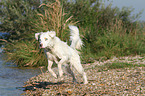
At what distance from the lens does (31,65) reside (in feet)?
37.8

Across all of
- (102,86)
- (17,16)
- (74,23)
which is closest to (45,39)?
(102,86)

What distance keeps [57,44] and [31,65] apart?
5827 millimetres

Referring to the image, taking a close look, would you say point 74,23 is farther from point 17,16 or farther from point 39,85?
point 17,16

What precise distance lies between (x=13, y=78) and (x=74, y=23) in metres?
4.79

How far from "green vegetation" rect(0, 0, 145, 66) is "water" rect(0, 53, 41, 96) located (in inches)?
21.1

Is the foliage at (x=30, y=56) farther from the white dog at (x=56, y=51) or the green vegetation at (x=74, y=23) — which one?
the white dog at (x=56, y=51)

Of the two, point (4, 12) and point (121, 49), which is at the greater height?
point (4, 12)

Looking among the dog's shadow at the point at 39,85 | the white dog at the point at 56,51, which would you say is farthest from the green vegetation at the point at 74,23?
the white dog at the point at 56,51

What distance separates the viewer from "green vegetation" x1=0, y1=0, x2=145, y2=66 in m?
11.5

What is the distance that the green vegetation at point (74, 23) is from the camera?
11469mm

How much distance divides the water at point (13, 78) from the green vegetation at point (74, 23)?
1.76ft

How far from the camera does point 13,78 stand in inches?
360

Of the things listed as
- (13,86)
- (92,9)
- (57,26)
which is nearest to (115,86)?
(13,86)

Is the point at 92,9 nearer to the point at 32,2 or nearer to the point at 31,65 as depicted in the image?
the point at 32,2
